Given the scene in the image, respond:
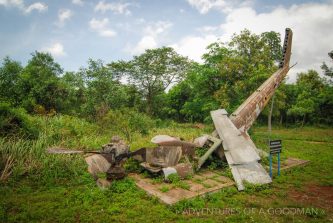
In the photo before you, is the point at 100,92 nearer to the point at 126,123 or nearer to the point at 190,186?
the point at 126,123

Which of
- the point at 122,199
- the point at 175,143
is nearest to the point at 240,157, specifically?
the point at 175,143

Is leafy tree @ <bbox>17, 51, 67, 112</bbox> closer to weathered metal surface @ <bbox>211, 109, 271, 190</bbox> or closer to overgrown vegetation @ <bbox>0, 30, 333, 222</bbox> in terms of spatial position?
overgrown vegetation @ <bbox>0, 30, 333, 222</bbox>

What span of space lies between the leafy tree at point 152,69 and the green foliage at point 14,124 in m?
20.4

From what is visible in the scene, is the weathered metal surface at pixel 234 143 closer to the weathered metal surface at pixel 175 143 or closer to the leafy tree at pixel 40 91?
the weathered metal surface at pixel 175 143

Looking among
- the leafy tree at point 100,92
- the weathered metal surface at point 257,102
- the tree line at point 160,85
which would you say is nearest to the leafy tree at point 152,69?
the tree line at point 160,85

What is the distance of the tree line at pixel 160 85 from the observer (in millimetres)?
14625

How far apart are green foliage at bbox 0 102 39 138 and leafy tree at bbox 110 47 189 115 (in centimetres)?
2038

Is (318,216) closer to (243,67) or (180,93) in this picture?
(243,67)

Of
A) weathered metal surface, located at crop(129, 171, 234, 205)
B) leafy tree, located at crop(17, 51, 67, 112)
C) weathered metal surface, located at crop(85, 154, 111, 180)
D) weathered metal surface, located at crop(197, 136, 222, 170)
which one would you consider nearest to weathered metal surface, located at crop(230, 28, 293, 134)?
weathered metal surface, located at crop(197, 136, 222, 170)

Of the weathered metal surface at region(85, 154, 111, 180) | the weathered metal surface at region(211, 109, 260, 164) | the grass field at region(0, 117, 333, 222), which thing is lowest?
the grass field at region(0, 117, 333, 222)

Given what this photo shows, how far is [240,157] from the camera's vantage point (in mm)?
7277

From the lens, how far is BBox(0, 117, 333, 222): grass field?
4848 millimetres

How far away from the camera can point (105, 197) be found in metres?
5.78

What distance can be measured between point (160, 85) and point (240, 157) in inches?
934
